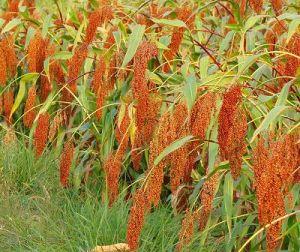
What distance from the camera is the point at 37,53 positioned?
3.33 meters

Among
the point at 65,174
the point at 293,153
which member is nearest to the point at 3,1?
the point at 65,174

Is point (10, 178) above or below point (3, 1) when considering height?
below

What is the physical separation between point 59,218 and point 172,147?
1.03m

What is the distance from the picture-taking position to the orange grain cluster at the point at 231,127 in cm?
179

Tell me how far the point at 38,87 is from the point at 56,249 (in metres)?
1.48

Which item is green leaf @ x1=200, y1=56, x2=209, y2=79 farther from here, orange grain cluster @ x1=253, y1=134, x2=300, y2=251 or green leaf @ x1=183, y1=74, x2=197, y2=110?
orange grain cluster @ x1=253, y1=134, x2=300, y2=251

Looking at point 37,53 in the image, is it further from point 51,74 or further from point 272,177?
point 272,177

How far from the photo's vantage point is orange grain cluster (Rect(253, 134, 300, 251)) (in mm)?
1654

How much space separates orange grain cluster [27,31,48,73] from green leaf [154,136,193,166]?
1221 millimetres

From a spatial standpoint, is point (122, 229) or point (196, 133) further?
point (122, 229)

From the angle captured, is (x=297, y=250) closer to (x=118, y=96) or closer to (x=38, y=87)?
(x=118, y=96)

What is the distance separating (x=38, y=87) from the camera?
398 cm

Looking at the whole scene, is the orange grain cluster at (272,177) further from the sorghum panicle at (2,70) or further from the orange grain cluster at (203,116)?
the sorghum panicle at (2,70)

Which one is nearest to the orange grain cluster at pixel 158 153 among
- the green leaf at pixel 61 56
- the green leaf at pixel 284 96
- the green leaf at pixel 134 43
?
the green leaf at pixel 284 96
